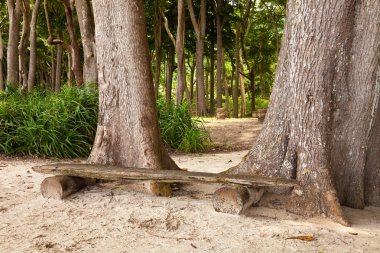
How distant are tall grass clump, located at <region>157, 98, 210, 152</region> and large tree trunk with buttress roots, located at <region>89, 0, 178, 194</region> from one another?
3.92 m

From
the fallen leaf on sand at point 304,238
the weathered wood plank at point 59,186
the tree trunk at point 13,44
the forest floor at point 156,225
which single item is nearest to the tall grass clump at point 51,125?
the forest floor at point 156,225

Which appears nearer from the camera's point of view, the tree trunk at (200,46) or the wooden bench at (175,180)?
the wooden bench at (175,180)

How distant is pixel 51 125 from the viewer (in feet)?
23.7

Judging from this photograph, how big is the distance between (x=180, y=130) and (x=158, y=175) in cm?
497

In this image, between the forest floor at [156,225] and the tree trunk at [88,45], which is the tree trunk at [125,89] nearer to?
the forest floor at [156,225]

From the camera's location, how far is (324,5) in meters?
3.98

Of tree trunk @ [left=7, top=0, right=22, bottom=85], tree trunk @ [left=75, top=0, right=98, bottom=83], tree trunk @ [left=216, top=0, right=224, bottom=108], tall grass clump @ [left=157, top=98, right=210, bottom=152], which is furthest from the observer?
tree trunk @ [left=216, top=0, right=224, bottom=108]

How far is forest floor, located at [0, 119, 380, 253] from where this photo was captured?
3.25 meters

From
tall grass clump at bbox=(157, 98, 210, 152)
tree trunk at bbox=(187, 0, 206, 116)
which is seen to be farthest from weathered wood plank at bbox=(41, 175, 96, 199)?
tree trunk at bbox=(187, 0, 206, 116)

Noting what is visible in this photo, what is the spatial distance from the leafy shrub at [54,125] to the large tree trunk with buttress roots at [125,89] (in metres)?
2.71

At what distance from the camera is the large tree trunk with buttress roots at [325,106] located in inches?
157

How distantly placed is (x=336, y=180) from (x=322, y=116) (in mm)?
831

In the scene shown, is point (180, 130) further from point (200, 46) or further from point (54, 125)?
point (200, 46)

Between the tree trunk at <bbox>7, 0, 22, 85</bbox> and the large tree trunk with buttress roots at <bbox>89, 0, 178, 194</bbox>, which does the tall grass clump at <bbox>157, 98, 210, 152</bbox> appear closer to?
the large tree trunk with buttress roots at <bbox>89, 0, 178, 194</bbox>
